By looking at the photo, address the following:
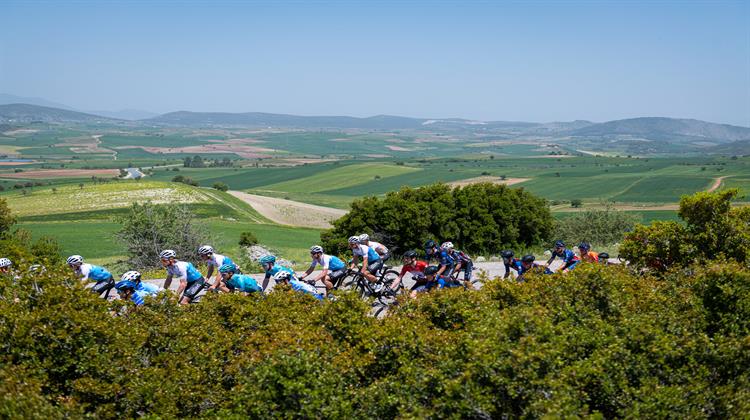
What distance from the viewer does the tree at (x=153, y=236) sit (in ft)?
95.9

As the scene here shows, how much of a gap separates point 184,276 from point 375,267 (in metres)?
4.60

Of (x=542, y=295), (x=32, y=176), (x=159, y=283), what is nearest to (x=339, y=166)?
(x=32, y=176)

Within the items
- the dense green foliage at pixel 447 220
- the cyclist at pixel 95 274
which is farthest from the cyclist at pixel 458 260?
the dense green foliage at pixel 447 220

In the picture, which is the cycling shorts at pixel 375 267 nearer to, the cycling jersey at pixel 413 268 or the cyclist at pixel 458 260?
the cycling jersey at pixel 413 268

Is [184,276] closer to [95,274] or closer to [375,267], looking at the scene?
[95,274]

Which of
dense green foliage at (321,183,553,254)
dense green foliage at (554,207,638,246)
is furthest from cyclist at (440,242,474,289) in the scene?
dense green foliage at (554,207,638,246)

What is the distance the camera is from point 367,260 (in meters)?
15.6

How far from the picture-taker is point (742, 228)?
16031 mm

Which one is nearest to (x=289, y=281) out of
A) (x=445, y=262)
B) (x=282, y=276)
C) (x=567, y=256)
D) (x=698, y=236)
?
(x=282, y=276)

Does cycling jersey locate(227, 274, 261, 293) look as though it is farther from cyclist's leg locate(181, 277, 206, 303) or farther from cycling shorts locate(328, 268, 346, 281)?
cycling shorts locate(328, 268, 346, 281)

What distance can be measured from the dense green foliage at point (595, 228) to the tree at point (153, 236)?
26.4 m

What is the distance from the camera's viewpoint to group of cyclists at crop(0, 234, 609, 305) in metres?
12.8

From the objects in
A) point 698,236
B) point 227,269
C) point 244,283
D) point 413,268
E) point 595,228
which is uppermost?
point 698,236

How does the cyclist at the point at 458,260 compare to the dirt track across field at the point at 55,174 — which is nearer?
the cyclist at the point at 458,260
